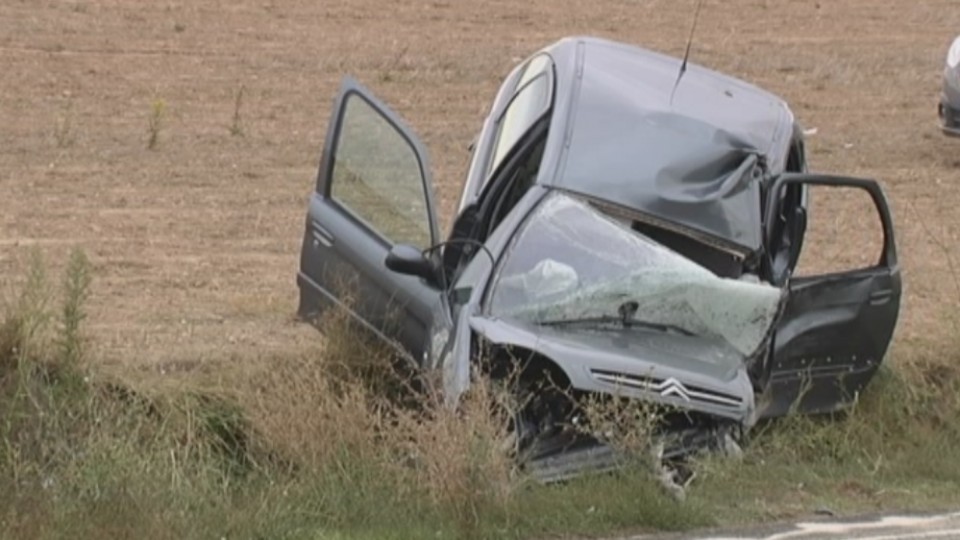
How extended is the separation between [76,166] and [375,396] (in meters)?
6.95

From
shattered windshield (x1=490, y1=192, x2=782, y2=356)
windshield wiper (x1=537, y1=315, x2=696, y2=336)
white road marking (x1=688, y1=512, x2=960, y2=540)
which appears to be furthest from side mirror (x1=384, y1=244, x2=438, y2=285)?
white road marking (x1=688, y1=512, x2=960, y2=540)

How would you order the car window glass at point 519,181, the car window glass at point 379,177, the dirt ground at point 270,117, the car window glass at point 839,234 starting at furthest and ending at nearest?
the car window glass at point 839,234 < the dirt ground at point 270,117 < the car window glass at point 379,177 < the car window glass at point 519,181

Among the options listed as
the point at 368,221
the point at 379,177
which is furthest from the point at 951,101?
the point at 368,221

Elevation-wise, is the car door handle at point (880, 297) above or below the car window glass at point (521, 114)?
below

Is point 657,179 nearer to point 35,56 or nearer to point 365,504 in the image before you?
point 365,504

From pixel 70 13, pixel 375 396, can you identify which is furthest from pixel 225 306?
pixel 70 13

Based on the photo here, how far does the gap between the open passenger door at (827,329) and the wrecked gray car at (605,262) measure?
0.01m

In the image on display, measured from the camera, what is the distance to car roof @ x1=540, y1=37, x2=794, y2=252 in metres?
8.24

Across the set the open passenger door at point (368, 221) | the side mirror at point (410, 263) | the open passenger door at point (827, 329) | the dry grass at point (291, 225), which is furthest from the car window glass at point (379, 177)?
the open passenger door at point (827, 329)

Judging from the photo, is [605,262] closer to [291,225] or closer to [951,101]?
[291,225]

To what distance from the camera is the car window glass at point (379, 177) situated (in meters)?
8.69

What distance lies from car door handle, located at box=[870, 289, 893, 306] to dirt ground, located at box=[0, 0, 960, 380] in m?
0.69

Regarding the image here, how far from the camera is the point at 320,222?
879cm

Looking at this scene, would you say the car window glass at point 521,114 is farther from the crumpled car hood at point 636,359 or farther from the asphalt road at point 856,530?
the asphalt road at point 856,530
